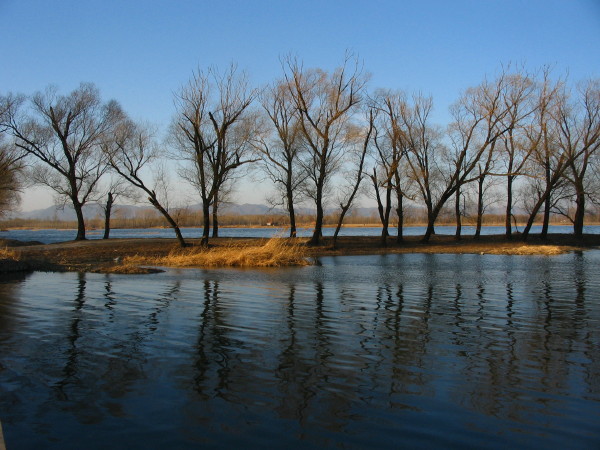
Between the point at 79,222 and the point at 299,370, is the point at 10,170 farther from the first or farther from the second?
the point at 299,370

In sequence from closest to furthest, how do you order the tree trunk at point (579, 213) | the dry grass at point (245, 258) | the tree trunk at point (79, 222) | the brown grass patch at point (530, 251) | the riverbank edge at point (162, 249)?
the riverbank edge at point (162, 249)
the dry grass at point (245, 258)
the brown grass patch at point (530, 251)
the tree trunk at point (79, 222)
the tree trunk at point (579, 213)

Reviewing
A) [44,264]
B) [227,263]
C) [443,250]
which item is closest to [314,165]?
[443,250]

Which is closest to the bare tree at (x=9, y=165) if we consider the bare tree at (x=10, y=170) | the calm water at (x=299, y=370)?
the bare tree at (x=10, y=170)

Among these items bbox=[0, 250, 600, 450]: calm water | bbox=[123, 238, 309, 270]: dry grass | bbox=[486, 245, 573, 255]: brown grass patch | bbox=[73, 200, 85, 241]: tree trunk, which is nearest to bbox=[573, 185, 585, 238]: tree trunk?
bbox=[486, 245, 573, 255]: brown grass patch

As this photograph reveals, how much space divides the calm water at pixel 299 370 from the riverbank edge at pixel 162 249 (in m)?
8.60

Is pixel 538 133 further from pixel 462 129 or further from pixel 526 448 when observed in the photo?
pixel 526 448

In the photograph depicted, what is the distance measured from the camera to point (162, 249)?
30859mm

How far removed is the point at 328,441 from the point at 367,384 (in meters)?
1.64

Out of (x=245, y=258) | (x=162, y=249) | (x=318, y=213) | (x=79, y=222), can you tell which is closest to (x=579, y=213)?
(x=318, y=213)

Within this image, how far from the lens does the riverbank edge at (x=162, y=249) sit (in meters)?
21.8

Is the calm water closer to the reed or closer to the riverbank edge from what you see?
the riverbank edge

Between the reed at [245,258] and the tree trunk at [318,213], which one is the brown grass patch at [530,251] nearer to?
the tree trunk at [318,213]

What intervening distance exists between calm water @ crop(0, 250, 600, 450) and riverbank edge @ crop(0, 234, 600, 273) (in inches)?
339

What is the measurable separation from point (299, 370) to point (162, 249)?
83.8 ft
